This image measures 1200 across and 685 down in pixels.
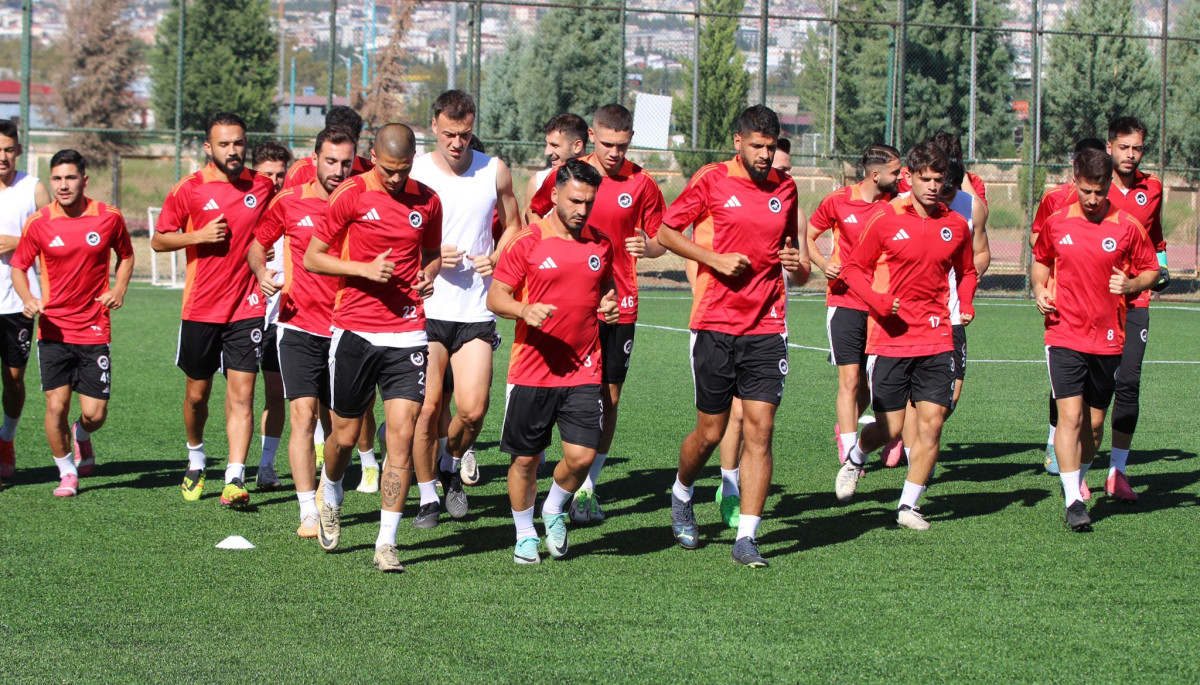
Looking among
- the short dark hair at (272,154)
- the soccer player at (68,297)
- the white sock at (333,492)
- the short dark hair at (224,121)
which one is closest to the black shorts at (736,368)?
the white sock at (333,492)

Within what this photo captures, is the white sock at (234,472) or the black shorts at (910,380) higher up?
the black shorts at (910,380)

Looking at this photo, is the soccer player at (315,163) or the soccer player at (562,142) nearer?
the soccer player at (315,163)

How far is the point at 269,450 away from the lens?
8.55m

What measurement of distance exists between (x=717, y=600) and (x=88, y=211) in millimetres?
5098

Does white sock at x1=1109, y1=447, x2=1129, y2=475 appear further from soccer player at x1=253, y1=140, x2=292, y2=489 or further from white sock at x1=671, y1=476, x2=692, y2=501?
soccer player at x1=253, y1=140, x2=292, y2=489

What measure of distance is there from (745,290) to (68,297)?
450cm

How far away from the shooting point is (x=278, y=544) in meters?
6.90

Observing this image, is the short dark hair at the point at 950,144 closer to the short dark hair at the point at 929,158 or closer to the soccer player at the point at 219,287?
the short dark hair at the point at 929,158

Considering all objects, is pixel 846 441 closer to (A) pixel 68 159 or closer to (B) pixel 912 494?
(B) pixel 912 494

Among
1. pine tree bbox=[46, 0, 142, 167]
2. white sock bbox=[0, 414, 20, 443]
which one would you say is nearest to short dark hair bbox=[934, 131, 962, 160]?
white sock bbox=[0, 414, 20, 443]

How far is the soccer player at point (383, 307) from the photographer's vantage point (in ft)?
21.0

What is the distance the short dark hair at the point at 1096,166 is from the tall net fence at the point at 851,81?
58.3 ft

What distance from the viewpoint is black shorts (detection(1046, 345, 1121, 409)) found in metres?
7.75

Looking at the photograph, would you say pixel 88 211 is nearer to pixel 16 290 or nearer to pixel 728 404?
pixel 16 290
